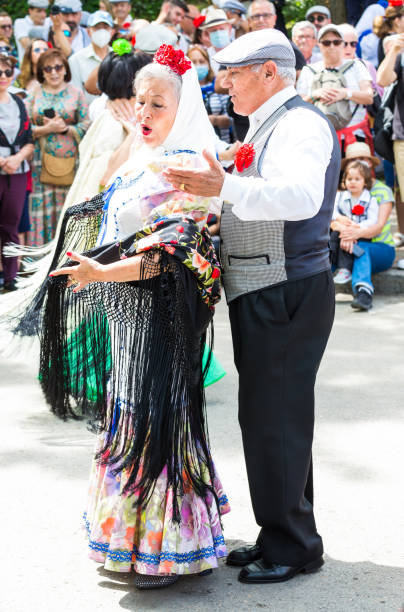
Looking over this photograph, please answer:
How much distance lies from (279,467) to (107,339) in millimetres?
741

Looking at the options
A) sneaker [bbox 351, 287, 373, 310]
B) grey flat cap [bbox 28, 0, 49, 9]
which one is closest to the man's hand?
sneaker [bbox 351, 287, 373, 310]

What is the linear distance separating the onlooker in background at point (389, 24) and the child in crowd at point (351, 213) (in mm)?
1663

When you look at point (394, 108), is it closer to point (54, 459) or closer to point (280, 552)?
point (54, 459)

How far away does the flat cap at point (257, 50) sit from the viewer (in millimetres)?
2766

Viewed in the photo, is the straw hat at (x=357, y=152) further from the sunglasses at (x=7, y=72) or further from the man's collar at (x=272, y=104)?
the man's collar at (x=272, y=104)

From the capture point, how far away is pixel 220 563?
10.6 feet

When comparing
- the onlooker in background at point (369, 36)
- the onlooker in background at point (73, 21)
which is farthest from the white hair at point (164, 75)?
the onlooker in background at point (73, 21)

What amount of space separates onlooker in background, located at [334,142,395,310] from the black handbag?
0.72 ft

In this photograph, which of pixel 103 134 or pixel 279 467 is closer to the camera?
pixel 279 467

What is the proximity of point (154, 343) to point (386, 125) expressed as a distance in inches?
220

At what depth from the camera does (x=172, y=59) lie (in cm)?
292

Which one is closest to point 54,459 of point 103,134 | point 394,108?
point 103,134

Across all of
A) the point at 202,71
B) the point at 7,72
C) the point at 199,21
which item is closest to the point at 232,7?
the point at 199,21

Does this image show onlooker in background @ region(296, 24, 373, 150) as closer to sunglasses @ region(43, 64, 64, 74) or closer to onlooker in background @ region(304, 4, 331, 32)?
sunglasses @ region(43, 64, 64, 74)
